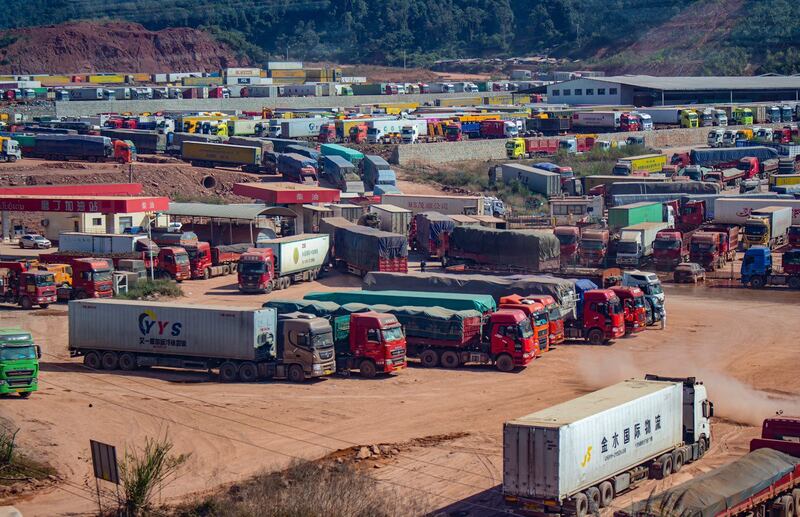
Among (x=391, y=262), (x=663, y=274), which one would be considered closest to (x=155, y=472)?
(x=391, y=262)

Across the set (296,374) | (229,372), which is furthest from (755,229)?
(229,372)

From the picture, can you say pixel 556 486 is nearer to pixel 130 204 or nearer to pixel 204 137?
pixel 130 204

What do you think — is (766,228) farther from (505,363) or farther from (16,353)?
(16,353)

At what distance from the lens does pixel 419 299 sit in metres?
34.8

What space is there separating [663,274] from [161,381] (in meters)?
24.4

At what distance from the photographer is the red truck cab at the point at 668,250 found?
159 ft

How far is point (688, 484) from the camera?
19031 millimetres

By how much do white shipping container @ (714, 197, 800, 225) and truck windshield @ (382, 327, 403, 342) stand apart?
2747 cm

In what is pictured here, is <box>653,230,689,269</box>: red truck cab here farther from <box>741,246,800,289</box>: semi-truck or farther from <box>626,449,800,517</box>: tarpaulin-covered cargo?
<box>626,449,800,517</box>: tarpaulin-covered cargo

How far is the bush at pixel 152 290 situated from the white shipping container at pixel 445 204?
16867 mm

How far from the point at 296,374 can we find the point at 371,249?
14.8 m

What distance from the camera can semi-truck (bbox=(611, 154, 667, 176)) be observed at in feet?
239

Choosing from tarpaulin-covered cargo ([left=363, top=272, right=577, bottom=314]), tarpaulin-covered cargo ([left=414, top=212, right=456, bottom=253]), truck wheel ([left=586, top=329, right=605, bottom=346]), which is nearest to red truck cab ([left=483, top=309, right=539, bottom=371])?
tarpaulin-covered cargo ([left=363, top=272, right=577, bottom=314])

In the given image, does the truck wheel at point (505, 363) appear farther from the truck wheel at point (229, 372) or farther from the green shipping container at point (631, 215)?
the green shipping container at point (631, 215)
